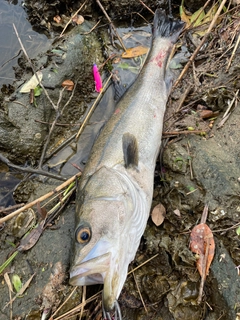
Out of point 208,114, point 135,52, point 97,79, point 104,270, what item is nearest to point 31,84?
point 97,79

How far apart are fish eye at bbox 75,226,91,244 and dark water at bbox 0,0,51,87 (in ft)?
9.73

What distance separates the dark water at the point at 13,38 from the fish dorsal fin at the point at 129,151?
244cm

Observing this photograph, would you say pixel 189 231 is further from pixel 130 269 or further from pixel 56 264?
pixel 56 264

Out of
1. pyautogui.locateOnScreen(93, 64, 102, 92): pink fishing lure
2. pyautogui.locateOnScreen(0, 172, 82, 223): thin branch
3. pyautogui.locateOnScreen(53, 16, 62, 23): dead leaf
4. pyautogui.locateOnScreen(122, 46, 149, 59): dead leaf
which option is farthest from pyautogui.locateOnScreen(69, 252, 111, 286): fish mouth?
pyautogui.locateOnScreen(53, 16, 62, 23): dead leaf

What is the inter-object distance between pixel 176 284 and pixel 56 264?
1263 millimetres

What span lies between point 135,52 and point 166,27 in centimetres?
69

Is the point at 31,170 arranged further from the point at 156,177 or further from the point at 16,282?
the point at 156,177

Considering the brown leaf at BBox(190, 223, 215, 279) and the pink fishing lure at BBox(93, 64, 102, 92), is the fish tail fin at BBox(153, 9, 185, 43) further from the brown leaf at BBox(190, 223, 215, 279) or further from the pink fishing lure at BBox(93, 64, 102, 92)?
the brown leaf at BBox(190, 223, 215, 279)

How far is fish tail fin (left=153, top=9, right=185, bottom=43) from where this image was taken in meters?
4.36

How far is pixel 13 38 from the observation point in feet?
16.7

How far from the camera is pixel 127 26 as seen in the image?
5.23 meters

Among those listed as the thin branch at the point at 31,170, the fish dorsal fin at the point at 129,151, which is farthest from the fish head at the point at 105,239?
the thin branch at the point at 31,170

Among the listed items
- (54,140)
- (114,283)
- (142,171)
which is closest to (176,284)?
(114,283)

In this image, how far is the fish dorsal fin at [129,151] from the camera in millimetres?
3227
